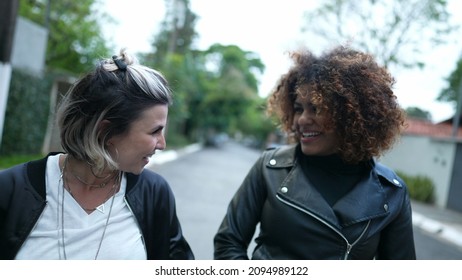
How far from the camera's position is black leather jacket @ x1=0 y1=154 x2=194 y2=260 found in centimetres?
127

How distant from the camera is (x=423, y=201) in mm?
10922

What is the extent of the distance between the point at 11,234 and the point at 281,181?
36.7 inches

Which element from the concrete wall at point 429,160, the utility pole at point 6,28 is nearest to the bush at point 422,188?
the concrete wall at point 429,160

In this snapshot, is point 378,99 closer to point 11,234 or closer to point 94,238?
point 94,238

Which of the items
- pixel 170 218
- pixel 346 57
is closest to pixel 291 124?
pixel 346 57

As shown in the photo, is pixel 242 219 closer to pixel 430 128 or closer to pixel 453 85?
pixel 453 85

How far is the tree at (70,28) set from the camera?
13.4m

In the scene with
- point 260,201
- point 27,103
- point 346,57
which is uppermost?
point 346,57

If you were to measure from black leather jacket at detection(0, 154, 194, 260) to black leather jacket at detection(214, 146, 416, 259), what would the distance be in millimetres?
195

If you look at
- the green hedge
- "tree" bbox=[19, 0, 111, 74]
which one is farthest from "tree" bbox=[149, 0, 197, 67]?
the green hedge

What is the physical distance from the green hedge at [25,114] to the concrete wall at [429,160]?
852cm

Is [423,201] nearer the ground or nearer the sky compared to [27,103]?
nearer the ground

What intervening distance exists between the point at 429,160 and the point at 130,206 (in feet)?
37.2

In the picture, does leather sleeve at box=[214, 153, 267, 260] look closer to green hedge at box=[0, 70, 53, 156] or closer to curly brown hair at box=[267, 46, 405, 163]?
curly brown hair at box=[267, 46, 405, 163]
